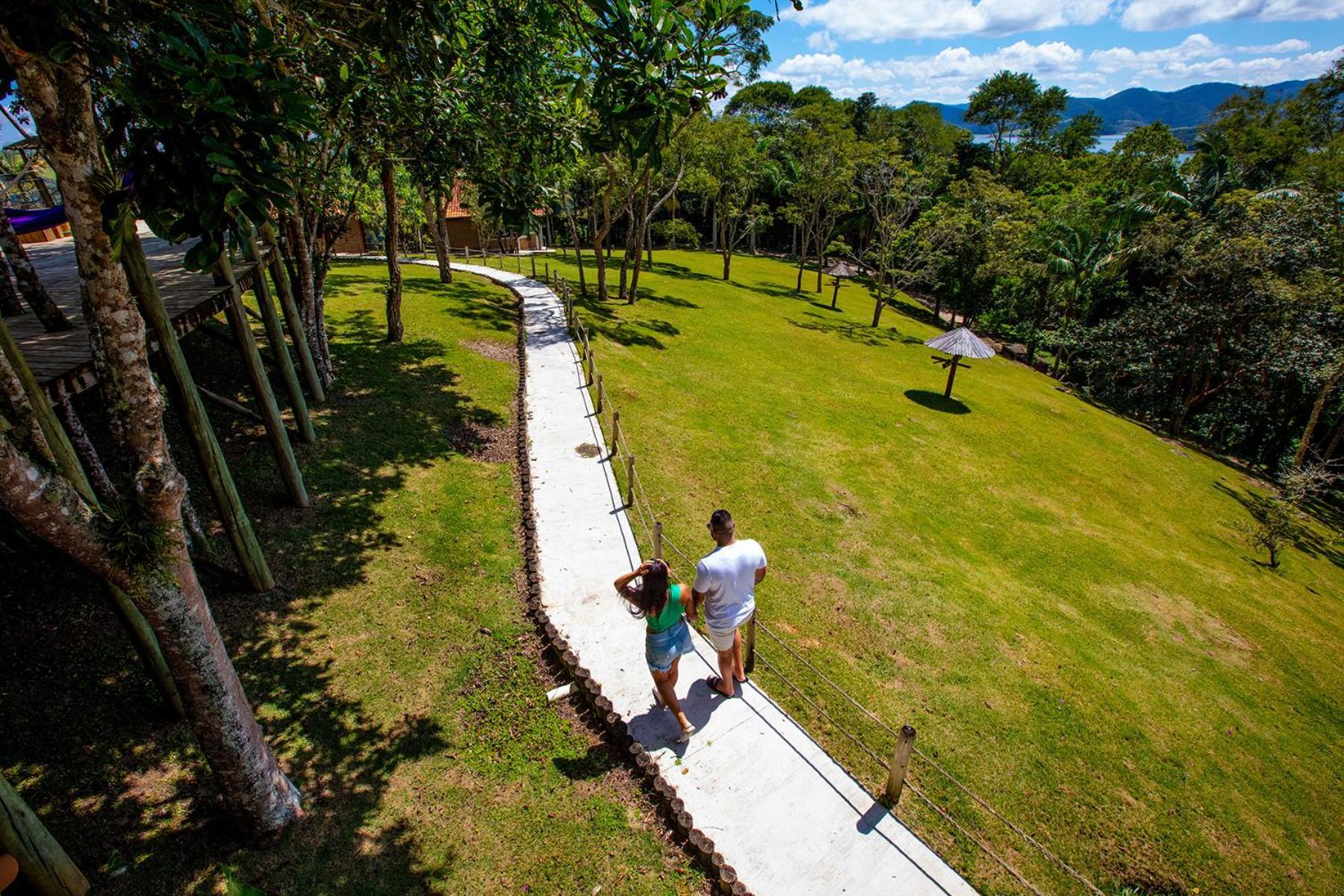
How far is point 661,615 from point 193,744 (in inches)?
201

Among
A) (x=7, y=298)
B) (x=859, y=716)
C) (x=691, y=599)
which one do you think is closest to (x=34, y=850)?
(x=691, y=599)

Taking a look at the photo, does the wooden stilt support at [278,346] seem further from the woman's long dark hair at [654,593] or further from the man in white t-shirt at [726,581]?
the man in white t-shirt at [726,581]

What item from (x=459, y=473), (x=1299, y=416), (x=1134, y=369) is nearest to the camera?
(x=459, y=473)

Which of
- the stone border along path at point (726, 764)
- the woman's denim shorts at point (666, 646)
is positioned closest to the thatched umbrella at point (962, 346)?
the stone border along path at point (726, 764)

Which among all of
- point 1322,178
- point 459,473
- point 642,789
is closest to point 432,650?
point 642,789

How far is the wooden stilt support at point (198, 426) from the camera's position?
5.92 meters

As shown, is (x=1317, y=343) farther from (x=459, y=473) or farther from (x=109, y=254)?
(x=109, y=254)

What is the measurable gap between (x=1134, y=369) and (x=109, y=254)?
3566 centimetres

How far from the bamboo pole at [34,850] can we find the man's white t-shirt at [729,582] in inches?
215

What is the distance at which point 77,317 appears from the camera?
337 inches

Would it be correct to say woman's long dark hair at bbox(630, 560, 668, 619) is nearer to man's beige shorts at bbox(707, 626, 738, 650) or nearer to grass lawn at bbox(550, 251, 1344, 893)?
man's beige shorts at bbox(707, 626, 738, 650)

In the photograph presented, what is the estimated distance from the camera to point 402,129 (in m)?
10.4

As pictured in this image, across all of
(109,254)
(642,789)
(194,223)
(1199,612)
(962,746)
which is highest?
(194,223)

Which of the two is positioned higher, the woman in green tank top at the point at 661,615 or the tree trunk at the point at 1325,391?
the woman in green tank top at the point at 661,615
